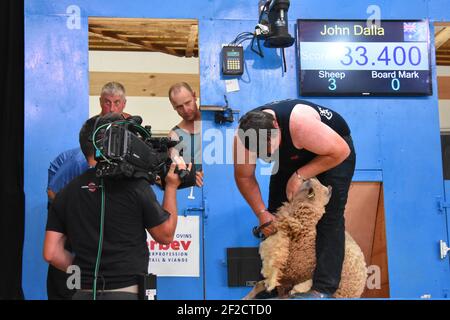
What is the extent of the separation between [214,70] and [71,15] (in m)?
1.19

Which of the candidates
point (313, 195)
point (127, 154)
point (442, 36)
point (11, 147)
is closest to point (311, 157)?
point (313, 195)

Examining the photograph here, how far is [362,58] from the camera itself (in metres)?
5.38

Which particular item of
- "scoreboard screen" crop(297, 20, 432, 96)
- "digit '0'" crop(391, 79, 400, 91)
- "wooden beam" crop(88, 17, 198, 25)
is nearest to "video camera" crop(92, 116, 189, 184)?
"wooden beam" crop(88, 17, 198, 25)

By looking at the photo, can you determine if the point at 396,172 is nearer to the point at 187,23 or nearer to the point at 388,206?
the point at 388,206

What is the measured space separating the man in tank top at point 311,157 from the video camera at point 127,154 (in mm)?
592

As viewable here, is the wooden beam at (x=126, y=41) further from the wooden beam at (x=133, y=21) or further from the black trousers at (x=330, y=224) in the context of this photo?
the black trousers at (x=330, y=224)

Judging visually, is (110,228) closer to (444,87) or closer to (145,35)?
(145,35)

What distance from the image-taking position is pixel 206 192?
5184 millimetres

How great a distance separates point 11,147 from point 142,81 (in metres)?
2.80

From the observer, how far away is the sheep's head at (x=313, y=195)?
3561mm

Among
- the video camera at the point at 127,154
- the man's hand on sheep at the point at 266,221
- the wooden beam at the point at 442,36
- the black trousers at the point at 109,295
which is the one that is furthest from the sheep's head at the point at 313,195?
the wooden beam at the point at 442,36

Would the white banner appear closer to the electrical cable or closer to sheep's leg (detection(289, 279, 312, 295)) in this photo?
sheep's leg (detection(289, 279, 312, 295))

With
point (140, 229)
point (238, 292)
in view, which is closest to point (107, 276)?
point (140, 229)

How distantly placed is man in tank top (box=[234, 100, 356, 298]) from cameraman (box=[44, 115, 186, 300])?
0.73 m
